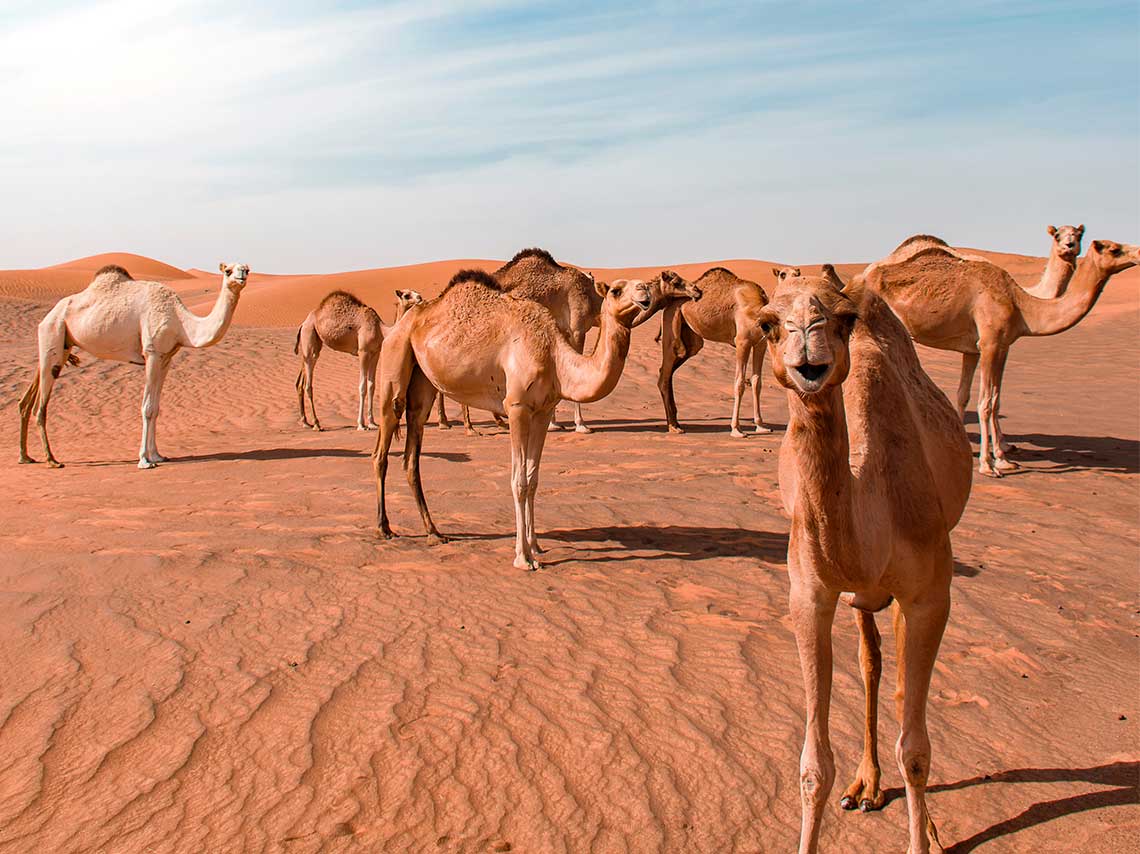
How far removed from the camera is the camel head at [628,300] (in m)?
6.61

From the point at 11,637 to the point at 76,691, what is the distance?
34.9 inches

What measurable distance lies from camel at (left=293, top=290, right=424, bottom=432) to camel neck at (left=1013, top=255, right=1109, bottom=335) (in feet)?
26.0

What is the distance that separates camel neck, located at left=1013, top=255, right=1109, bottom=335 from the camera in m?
10.0

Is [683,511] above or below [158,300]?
below

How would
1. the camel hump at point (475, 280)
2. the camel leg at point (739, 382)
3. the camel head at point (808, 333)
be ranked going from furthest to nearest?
the camel leg at point (739, 382) → the camel hump at point (475, 280) → the camel head at point (808, 333)

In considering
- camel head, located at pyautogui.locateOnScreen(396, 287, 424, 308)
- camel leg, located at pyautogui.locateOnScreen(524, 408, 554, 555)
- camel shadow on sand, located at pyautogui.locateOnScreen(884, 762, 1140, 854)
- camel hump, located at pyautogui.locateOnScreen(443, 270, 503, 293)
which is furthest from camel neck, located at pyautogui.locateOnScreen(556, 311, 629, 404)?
camel head, located at pyautogui.locateOnScreen(396, 287, 424, 308)

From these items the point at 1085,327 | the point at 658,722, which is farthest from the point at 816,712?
the point at 1085,327

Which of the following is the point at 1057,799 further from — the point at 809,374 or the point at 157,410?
the point at 157,410

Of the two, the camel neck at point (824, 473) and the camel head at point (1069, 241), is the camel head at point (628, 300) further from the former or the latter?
the camel head at point (1069, 241)

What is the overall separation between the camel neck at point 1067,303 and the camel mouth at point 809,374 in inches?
341

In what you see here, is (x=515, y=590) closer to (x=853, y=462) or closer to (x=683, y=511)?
(x=683, y=511)

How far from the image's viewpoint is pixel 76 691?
15.4 feet

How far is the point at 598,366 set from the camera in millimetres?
6930

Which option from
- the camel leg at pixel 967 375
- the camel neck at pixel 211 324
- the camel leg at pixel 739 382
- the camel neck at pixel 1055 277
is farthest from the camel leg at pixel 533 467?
the camel neck at pixel 1055 277
